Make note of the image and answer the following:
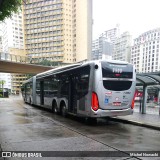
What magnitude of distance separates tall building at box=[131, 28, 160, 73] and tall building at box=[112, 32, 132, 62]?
3048 millimetres

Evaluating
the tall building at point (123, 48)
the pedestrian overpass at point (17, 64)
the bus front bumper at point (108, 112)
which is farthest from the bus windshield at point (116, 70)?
the tall building at point (123, 48)

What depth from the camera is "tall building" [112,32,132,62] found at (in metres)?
104

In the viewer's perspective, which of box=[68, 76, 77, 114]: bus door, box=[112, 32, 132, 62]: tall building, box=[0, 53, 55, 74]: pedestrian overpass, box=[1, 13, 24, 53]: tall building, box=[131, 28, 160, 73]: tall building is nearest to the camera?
box=[68, 76, 77, 114]: bus door

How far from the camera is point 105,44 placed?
3533 inches

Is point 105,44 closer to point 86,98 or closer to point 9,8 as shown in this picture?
point 9,8

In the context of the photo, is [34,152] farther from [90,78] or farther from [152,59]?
[152,59]

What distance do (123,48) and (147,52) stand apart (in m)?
13.8

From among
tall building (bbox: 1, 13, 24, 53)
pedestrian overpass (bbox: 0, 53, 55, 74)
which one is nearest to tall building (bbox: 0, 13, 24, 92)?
tall building (bbox: 1, 13, 24, 53)

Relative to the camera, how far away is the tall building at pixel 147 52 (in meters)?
92.9

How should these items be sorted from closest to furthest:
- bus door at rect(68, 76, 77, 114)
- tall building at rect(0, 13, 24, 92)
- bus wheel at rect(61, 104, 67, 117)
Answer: bus door at rect(68, 76, 77, 114) → bus wheel at rect(61, 104, 67, 117) → tall building at rect(0, 13, 24, 92)

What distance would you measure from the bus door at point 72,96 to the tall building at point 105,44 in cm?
5951

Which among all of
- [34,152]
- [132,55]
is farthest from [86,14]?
[34,152]

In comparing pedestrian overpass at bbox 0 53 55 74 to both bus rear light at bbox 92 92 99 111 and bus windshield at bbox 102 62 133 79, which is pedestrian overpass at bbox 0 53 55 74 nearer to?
bus windshield at bbox 102 62 133 79

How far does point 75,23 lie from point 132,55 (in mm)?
34195
